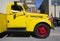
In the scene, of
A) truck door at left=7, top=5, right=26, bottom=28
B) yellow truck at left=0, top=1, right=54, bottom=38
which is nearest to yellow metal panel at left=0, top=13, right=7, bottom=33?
yellow truck at left=0, top=1, right=54, bottom=38

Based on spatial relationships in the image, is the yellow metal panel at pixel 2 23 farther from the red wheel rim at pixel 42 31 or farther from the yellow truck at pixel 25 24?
the red wheel rim at pixel 42 31

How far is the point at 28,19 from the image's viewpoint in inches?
614

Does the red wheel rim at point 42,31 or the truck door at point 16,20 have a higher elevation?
the truck door at point 16,20

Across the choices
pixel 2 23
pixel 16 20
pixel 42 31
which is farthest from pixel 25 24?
pixel 2 23

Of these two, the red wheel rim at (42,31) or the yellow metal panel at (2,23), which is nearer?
the yellow metal panel at (2,23)

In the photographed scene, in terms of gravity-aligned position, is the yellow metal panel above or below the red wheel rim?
above

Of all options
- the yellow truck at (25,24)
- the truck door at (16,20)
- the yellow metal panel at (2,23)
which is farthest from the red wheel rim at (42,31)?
the yellow metal panel at (2,23)

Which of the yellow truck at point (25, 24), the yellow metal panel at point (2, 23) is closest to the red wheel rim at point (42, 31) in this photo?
the yellow truck at point (25, 24)

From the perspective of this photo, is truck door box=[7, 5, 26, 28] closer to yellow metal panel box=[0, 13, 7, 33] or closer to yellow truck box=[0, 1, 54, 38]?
yellow truck box=[0, 1, 54, 38]

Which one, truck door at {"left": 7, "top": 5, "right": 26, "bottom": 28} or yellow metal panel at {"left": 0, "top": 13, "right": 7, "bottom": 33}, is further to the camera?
truck door at {"left": 7, "top": 5, "right": 26, "bottom": 28}

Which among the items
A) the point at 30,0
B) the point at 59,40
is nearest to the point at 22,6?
the point at 59,40

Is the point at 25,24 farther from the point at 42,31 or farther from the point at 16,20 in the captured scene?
the point at 42,31

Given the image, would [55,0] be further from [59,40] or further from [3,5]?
[59,40]

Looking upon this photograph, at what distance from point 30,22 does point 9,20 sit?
1.35 m
